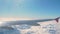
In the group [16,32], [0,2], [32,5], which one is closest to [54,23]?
[32,5]

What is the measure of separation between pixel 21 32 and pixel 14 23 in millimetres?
132

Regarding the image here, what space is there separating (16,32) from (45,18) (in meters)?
0.37

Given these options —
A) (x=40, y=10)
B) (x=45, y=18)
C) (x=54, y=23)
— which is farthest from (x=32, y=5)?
(x=54, y=23)

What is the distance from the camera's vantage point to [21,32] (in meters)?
1.55

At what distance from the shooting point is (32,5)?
5.17 ft

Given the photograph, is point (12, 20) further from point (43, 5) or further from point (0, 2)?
point (43, 5)

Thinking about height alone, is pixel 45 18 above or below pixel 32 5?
below

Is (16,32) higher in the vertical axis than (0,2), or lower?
lower

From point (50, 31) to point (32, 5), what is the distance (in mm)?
370

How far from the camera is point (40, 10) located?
1574mm

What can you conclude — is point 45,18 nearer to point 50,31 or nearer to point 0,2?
point 50,31

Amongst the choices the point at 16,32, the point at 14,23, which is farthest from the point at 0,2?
the point at 16,32

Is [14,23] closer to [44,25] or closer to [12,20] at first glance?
[12,20]

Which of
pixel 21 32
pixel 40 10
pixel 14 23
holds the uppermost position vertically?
pixel 40 10
